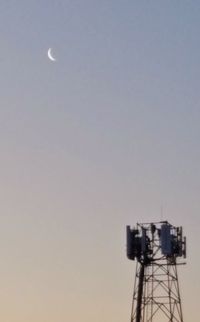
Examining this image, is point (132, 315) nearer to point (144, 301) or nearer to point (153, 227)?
point (144, 301)

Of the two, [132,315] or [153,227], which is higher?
[153,227]

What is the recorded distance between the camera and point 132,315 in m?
82.5

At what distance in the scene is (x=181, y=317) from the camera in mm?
79938

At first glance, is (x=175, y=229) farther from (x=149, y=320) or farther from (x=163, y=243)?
(x=149, y=320)

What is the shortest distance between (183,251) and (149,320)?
674cm

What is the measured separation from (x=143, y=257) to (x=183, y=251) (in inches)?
144

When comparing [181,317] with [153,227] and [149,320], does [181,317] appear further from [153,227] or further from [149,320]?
[153,227]

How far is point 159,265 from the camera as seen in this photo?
273 feet

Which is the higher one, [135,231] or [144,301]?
[135,231]

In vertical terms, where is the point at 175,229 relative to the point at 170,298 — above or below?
above

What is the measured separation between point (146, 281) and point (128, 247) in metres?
3.39

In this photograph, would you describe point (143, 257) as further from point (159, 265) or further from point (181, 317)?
point (181, 317)

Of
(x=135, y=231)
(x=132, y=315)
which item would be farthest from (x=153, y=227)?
(x=132, y=315)

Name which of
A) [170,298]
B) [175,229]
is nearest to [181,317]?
[170,298]
